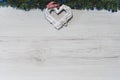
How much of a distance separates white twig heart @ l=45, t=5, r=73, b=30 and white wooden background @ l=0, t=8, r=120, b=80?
0.06ft

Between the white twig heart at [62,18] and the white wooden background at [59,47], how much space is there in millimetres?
19

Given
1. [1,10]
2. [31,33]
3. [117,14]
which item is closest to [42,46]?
[31,33]

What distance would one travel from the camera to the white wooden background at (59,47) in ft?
3.11

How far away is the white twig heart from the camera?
37.3 inches

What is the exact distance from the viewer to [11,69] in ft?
3.11

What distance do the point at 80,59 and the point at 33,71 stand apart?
174 millimetres

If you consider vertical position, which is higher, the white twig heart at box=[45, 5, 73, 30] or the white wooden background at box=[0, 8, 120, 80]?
the white twig heart at box=[45, 5, 73, 30]

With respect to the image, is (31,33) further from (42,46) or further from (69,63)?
(69,63)

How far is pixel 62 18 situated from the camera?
0.95 metres

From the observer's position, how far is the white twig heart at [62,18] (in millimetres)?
948

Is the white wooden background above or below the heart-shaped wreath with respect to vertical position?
below

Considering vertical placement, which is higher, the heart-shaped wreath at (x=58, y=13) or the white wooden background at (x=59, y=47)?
the heart-shaped wreath at (x=58, y=13)

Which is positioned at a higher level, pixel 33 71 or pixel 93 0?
pixel 93 0

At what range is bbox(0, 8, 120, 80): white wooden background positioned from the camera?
95 cm
